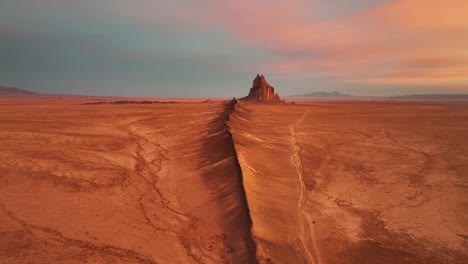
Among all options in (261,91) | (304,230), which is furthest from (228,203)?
(261,91)

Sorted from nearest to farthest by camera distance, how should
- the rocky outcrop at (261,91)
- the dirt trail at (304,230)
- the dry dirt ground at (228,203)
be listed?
1. the dirt trail at (304,230)
2. the dry dirt ground at (228,203)
3. the rocky outcrop at (261,91)

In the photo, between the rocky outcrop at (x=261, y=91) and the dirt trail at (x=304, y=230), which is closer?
the dirt trail at (x=304, y=230)

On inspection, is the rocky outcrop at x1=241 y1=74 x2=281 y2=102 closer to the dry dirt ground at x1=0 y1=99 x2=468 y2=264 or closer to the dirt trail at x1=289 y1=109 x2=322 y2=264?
the dry dirt ground at x1=0 y1=99 x2=468 y2=264

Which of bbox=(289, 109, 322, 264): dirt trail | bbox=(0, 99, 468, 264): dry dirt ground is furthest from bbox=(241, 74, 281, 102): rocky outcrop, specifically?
bbox=(289, 109, 322, 264): dirt trail

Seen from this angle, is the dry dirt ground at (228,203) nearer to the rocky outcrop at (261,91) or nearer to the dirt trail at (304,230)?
the dirt trail at (304,230)

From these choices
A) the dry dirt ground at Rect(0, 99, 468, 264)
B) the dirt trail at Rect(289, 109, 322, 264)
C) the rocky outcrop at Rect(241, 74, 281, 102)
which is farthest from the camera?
the rocky outcrop at Rect(241, 74, 281, 102)

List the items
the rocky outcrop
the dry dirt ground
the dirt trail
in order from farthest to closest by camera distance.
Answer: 1. the rocky outcrop
2. the dry dirt ground
3. the dirt trail

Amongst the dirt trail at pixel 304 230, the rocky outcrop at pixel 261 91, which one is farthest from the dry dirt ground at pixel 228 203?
the rocky outcrop at pixel 261 91
